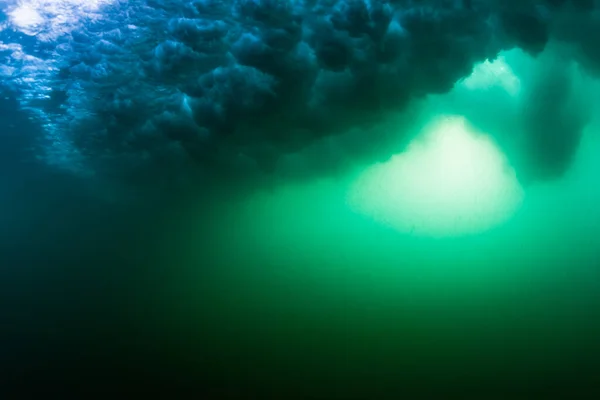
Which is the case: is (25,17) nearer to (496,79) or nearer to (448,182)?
(496,79)

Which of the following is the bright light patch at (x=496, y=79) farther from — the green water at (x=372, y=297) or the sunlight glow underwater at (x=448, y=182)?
the green water at (x=372, y=297)

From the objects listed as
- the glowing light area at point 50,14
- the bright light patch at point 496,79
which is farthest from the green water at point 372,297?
the glowing light area at point 50,14

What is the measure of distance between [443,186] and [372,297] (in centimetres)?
1185

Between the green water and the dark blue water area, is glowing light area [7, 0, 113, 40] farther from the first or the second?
the green water

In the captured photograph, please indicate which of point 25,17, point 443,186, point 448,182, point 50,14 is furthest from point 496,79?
point 25,17

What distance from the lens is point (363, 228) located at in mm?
41562

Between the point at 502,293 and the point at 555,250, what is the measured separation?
741cm

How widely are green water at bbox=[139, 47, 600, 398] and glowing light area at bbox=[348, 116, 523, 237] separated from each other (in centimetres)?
167

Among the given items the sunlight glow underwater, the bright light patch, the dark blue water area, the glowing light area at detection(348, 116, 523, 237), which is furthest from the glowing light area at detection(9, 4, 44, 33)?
the glowing light area at detection(348, 116, 523, 237)

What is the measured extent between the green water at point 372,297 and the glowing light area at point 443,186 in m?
1.67

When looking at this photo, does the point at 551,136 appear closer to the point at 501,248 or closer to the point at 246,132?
the point at 246,132

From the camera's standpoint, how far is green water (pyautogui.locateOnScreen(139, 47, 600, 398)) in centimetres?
2600

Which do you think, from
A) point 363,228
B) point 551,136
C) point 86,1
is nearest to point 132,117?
point 86,1

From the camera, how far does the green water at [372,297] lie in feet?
85.3
